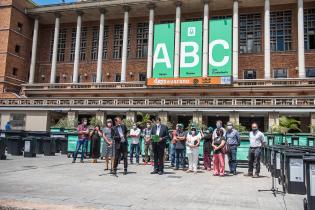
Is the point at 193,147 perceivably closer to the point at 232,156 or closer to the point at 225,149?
the point at 225,149

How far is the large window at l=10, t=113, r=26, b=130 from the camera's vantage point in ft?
119

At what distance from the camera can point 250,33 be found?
43.3 meters

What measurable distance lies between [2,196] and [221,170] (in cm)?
789

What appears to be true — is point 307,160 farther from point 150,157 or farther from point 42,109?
point 42,109

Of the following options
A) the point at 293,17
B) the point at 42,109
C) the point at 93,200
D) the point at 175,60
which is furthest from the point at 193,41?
the point at 93,200

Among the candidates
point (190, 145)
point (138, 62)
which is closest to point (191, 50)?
point (138, 62)

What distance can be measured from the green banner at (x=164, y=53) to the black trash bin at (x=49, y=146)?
2119 centimetres

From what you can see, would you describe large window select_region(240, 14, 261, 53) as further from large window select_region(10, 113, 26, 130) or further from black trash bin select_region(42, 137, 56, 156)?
Result: black trash bin select_region(42, 137, 56, 156)

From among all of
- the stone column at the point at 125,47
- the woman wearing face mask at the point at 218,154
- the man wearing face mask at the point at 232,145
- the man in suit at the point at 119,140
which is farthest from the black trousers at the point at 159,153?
the stone column at the point at 125,47

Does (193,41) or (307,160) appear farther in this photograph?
(193,41)

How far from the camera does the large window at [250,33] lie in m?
42.9

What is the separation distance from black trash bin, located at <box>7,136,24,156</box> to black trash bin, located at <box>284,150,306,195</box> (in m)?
15.2

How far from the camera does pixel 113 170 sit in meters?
11.5

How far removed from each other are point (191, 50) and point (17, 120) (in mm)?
21546
